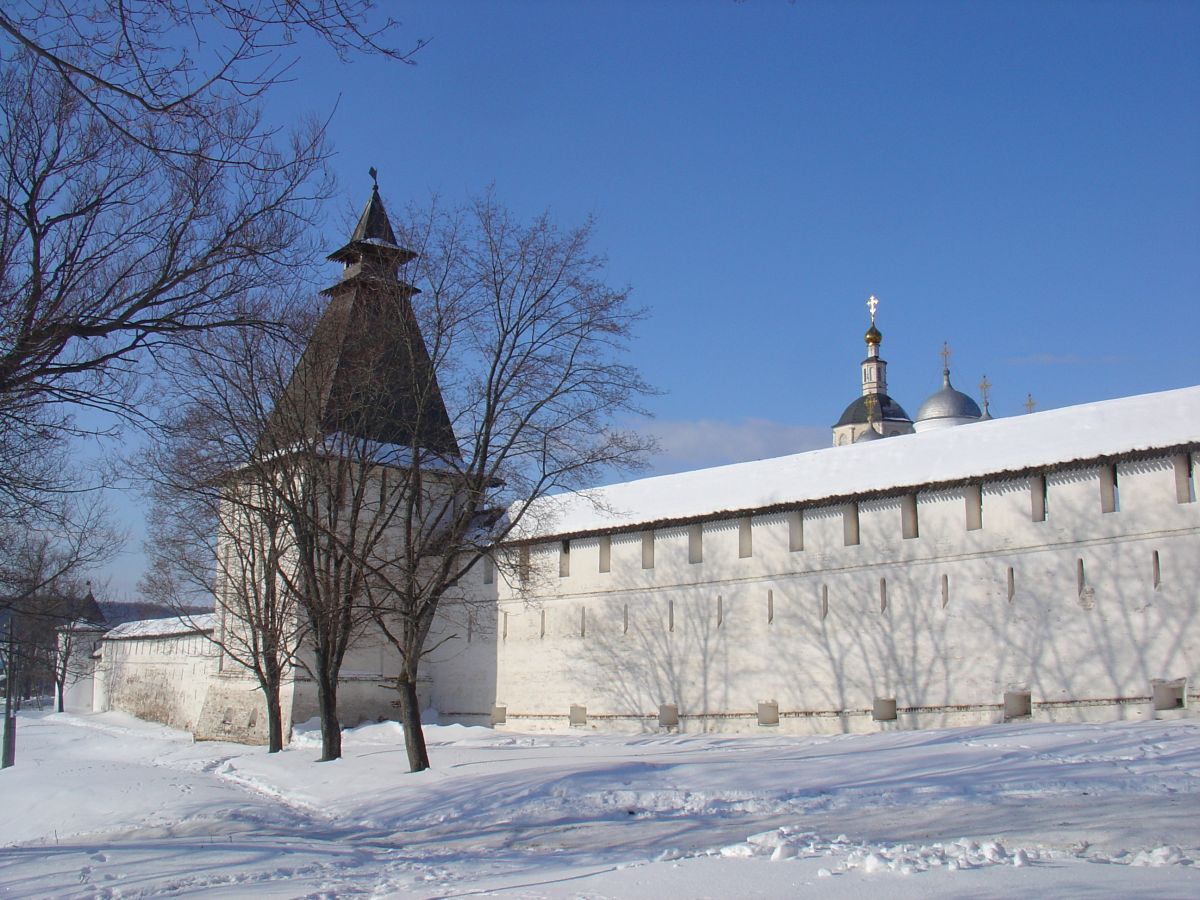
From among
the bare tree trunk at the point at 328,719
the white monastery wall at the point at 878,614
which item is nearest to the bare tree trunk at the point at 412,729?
the bare tree trunk at the point at 328,719

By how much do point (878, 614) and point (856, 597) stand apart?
54 centimetres

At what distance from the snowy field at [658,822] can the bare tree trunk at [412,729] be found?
34 centimetres

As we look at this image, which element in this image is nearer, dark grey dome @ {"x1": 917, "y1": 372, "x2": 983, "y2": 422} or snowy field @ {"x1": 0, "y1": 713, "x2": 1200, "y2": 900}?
snowy field @ {"x1": 0, "y1": 713, "x2": 1200, "y2": 900}

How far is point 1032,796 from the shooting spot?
393 inches

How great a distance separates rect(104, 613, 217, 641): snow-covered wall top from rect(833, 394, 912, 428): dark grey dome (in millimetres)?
36595

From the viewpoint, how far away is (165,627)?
3722 cm

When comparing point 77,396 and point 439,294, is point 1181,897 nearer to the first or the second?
point 77,396

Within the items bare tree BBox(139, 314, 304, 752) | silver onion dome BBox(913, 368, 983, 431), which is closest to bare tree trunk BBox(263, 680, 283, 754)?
bare tree BBox(139, 314, 304, 752)

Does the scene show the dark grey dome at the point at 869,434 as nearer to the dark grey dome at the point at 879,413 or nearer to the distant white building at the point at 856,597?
the dark grey dome at the point at 879,413

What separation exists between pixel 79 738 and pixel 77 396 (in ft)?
97.4

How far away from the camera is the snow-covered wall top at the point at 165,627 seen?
32.9m

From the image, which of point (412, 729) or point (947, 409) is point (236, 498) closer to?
point (412, 729)

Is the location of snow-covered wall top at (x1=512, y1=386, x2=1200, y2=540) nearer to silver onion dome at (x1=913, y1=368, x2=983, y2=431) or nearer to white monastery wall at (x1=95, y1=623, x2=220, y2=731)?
white monastery wall at (x1=95, y1=623, x2=220, y2=731)

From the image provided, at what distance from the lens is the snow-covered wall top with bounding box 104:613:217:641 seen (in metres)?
32.9
